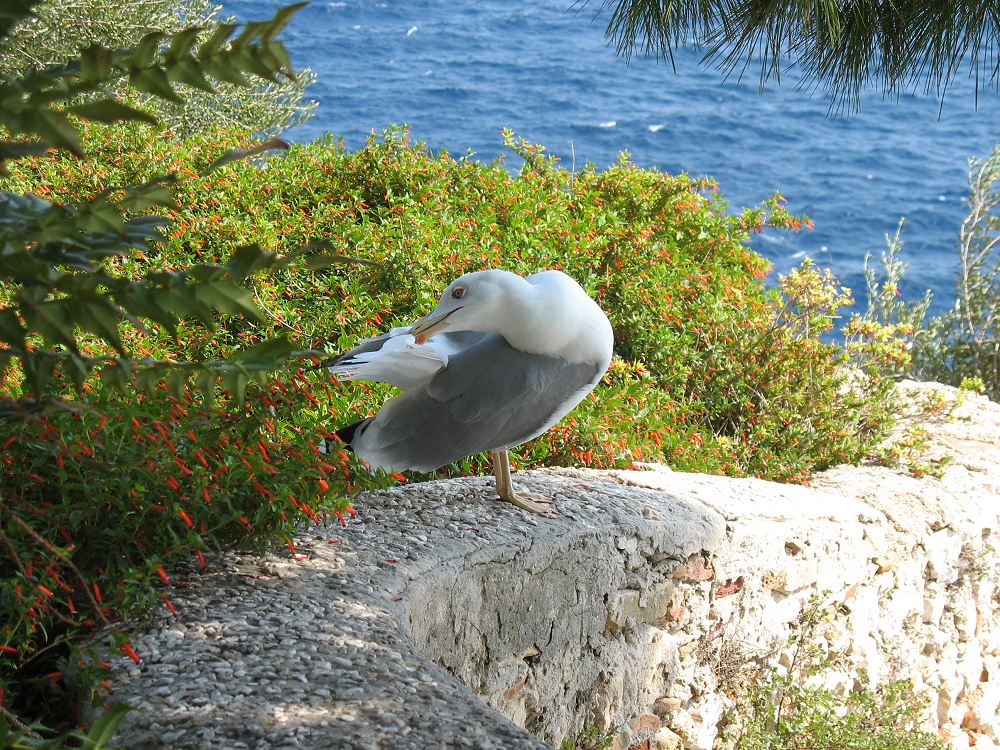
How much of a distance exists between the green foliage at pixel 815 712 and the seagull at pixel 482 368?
1535 millimetres

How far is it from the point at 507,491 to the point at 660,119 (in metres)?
23.6

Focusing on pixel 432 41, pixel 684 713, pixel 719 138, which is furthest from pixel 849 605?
pixel 432 41

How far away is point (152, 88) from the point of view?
44.7 inches

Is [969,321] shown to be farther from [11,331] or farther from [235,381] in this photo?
[11,331]

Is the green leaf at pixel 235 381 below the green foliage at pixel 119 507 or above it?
above

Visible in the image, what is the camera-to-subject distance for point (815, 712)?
404 cm

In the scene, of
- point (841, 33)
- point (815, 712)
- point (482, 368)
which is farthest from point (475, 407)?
point (841, 33)

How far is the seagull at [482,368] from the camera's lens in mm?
3107

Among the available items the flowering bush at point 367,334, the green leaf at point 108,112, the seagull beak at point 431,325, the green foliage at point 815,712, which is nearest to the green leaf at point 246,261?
the green leaf at point 108,112

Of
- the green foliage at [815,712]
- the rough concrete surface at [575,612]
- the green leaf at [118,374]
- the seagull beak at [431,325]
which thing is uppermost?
the green leaf at [118,374]

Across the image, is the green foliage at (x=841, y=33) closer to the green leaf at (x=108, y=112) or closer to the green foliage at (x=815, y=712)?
the green foliage at (x=815, y=712)

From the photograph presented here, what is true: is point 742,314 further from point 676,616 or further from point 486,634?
point 486,634

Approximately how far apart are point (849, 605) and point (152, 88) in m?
4.26

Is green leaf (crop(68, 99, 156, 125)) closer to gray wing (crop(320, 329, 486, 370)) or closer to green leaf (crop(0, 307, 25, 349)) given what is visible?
green leaf (crop(0, 307, 25, 349))
